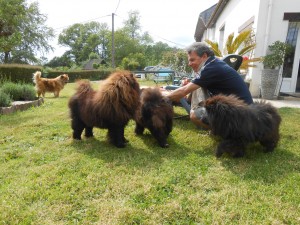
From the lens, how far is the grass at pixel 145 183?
2.10 m

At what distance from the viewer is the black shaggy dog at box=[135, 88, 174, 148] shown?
145 inches

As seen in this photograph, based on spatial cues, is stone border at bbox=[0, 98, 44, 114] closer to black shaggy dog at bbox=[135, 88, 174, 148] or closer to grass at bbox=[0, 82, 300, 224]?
grass at bbox=[0, 82, 300, 224]

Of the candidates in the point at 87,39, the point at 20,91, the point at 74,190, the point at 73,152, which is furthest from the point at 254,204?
the point at 87,39

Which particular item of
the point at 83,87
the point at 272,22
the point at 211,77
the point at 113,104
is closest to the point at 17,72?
the point at 83,87

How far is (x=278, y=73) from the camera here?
316 inches

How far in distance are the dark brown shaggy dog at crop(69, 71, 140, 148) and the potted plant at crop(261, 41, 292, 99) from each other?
615cm

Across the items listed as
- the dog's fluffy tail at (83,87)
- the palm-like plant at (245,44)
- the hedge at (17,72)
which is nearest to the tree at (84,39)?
the hedge at (17,72)

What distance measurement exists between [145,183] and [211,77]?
72.9 inches

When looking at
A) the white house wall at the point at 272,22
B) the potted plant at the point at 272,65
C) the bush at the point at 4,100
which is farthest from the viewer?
the white house wall at the point at 272,22

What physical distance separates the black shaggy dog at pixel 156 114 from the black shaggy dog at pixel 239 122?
758mm

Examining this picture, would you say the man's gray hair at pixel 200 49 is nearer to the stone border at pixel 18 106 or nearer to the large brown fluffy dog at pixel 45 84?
the stone border at pixel 18 106

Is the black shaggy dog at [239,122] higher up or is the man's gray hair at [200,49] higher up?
the man's gray hair at [200,49]

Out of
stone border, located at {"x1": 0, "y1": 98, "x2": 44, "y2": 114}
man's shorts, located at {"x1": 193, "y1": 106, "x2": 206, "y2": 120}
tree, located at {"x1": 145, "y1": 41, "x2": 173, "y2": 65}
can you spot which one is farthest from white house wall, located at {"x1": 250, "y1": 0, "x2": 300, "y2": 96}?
tree, located at {"x1": 145, "y1": 41, "x2": 173, "y2": 65}

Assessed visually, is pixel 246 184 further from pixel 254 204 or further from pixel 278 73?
pixel 278 73
